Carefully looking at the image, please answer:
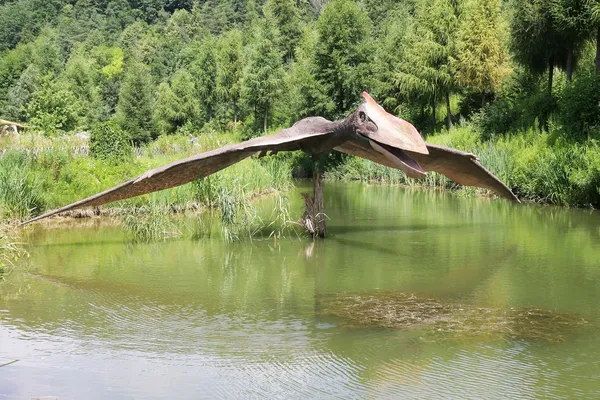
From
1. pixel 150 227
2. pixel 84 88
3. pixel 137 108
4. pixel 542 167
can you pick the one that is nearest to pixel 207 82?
pixel 137 108

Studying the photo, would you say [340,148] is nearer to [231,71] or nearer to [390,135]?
[390,135]

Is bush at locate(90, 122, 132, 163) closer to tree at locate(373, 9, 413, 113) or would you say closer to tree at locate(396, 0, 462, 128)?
tree at locate(396, 0, 462, 128)

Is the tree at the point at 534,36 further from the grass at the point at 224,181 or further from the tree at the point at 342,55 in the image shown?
the tree at the point at 342,55

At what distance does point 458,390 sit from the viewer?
5660mm

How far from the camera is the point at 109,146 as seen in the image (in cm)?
1775

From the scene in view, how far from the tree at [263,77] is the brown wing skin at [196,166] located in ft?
106

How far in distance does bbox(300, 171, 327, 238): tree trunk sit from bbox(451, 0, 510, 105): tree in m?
21.4

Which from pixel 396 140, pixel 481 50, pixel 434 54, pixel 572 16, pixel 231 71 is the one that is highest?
pixel 231 71

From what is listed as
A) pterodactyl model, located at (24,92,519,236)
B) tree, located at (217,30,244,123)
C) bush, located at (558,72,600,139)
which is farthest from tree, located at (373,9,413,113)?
pterodactyl model, located at (24,92,519,236)

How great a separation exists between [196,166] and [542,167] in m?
12.3

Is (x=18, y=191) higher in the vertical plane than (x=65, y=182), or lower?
lower

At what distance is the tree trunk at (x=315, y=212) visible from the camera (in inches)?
499

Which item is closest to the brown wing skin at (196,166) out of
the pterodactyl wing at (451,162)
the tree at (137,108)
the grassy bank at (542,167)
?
the pterodactyl wing at (451,162)

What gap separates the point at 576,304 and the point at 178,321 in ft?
14.4
